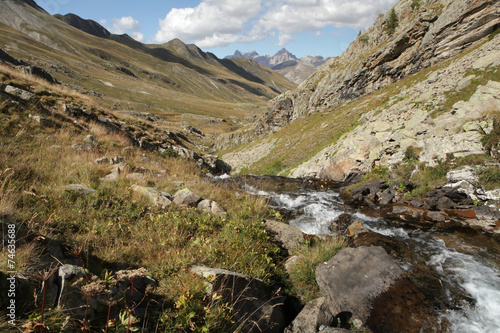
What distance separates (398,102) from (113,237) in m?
25.3

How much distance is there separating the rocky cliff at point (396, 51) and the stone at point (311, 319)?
108ft

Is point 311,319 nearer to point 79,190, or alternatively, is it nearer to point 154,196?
point 154,196

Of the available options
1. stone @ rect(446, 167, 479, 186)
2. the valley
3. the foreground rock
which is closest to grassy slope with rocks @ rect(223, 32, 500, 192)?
the valley

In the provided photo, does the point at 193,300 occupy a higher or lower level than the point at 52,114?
lower

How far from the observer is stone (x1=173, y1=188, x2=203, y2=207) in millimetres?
6358

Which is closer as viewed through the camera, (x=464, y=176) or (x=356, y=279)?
(x=356, y=279)

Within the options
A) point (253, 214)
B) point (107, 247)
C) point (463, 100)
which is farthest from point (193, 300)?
point (463, 100)

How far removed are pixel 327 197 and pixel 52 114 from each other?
15.4 metres

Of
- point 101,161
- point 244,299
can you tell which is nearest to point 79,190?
point 101,161

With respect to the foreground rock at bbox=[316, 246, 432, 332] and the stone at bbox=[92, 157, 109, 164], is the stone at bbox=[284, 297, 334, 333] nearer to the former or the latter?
the foreground rock at bbox=[316, 246, 432, 332]

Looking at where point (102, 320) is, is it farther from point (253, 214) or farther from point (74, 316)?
point (253, 214)

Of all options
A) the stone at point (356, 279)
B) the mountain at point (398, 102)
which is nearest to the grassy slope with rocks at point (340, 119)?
the mountain at point (398, 102)

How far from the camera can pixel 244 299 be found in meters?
3.61

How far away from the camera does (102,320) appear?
2.55 metres
